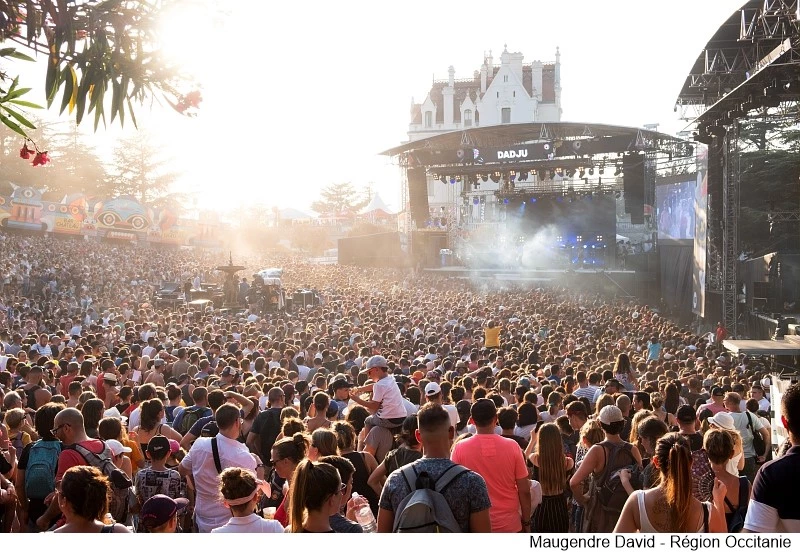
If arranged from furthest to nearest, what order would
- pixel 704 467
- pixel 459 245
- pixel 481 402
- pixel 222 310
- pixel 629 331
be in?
pixel 459 245
pixel 222 310
pixel 629 331
pixel 704 467
pixel 481 402

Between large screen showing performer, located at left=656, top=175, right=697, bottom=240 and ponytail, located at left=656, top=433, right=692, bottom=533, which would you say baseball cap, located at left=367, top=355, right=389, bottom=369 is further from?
large screen showing performer, located at left=656, top=175, right=697, bottom=240

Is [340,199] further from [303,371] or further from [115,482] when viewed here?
[115,482]

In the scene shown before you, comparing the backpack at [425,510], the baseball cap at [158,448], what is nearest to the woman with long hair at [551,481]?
the backpack at [425,510]

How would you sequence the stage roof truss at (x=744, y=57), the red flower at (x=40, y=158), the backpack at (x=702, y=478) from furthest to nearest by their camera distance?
the stage roof truss at (x=744, y=57) < the backpack at (x=702, y=478) < the red flower at (x=40, y=158)

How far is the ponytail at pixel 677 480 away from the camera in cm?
354

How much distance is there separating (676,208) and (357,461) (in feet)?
92.6

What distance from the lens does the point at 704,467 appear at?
185 inches

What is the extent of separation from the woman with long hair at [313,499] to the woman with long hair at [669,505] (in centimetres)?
130

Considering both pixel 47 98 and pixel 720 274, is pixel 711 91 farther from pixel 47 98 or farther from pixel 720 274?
pixel 47 98

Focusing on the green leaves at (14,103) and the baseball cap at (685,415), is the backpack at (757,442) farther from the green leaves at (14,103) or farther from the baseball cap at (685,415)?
the green leaves at (14,103)

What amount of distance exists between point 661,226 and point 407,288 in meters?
10.7

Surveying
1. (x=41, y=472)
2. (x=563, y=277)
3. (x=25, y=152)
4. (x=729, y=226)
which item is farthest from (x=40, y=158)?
(x=563, y=277)

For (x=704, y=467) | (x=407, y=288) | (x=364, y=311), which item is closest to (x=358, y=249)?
(x=407, y=288)

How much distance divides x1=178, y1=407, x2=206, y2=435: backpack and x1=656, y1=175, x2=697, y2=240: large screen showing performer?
2375 centimetres
